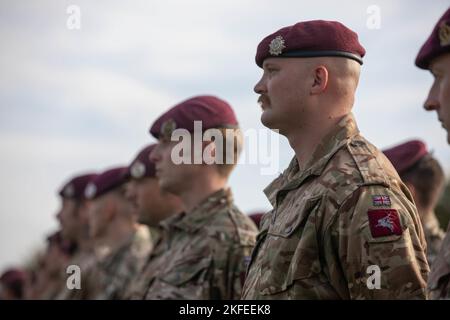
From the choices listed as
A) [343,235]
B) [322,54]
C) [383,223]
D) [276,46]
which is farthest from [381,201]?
[276,46]

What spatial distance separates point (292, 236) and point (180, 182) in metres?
2.75

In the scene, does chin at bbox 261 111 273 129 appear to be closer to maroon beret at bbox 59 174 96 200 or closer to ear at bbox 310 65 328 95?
ear at bbox 310 65 328 95

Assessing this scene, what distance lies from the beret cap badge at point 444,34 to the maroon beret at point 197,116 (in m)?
3.32

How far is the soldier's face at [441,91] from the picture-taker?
14.9 ft

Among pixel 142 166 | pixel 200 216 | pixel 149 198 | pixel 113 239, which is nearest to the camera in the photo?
pixel 200 216

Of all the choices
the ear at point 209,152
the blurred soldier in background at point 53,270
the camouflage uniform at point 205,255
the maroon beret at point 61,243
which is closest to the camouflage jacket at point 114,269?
the camouflage uniform at point 205,255

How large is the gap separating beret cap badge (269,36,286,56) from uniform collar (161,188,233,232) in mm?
2348

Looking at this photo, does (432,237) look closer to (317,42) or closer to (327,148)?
(327,148)

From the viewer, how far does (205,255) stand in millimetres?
7344

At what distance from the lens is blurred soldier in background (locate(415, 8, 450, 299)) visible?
172 inches

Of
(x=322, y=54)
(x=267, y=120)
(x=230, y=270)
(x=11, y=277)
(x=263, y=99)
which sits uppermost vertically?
(x=322, y=54)

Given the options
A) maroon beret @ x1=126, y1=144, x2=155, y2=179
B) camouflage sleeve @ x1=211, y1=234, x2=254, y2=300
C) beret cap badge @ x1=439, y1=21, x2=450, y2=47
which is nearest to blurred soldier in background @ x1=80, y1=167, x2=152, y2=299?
maroon beret @ x1=126, y1=144, x2=155, y2=179

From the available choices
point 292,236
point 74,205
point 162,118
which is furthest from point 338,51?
point 74,205

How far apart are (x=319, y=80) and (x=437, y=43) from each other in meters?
0.91
